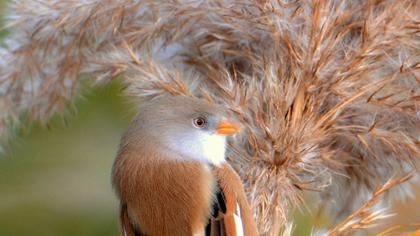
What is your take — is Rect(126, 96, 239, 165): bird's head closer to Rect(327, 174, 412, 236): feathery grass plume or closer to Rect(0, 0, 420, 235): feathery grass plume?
Rect(0, 0, 420, 235): feathery grass plume

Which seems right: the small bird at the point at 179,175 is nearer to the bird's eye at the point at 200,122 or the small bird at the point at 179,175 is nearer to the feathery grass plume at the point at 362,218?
the bird's eye at the point at 200,122

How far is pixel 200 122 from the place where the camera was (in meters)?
4.39

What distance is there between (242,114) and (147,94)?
0.33 m

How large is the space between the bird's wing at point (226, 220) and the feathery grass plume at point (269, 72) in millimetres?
78

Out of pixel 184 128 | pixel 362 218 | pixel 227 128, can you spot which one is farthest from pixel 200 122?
pixel 362 218

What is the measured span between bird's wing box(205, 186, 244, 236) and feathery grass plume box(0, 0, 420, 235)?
0.26 feet

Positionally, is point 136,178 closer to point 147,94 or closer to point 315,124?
point 147,94

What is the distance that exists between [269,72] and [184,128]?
Result: 529mm

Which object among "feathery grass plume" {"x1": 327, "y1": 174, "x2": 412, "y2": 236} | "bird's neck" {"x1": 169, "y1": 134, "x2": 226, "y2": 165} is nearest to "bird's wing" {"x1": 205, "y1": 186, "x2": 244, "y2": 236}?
"bird's neck" {"x1": 169, "y1": 134, "x2": 226, "y2": 165}

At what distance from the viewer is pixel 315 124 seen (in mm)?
3957

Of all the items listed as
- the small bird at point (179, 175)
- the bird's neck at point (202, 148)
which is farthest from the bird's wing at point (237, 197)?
the bird's neck at point (202, 148)

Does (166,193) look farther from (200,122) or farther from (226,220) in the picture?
(200,122)

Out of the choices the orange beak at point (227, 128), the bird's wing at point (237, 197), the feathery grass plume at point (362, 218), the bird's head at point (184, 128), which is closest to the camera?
the feathery grass plume at point (362, 218)

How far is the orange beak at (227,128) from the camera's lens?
414 centimetres
